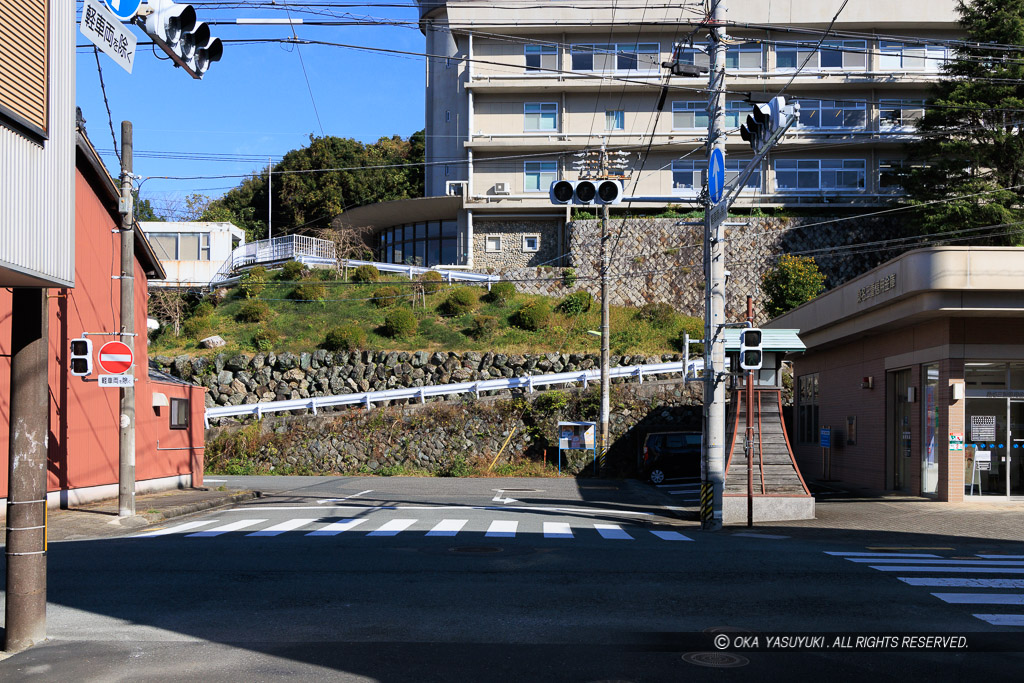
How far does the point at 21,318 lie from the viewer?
8.34 meters

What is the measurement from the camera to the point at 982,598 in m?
10.1

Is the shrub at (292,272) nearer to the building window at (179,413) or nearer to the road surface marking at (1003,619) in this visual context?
the building window at (179,413)

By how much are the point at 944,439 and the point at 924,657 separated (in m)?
15.2

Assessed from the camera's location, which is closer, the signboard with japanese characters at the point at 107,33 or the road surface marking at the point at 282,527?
the signboard with japanese characters at the point at 107,33

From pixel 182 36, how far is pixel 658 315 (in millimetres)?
38729


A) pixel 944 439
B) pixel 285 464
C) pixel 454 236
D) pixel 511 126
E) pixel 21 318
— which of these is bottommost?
pixel 285 464

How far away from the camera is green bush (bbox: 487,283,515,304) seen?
4809 centimetres

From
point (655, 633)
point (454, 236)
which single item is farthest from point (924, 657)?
point (454, 236)

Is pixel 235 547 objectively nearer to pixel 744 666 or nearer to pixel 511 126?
pixel 744 666

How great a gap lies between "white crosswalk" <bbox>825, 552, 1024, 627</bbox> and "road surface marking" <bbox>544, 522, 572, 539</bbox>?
14.9 feet

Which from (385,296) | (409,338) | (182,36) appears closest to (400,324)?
(409,338)

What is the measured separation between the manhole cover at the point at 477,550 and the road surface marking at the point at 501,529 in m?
1.36

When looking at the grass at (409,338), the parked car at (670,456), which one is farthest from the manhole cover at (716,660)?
the grass at (409,338)

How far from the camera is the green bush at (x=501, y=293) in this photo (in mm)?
48094
